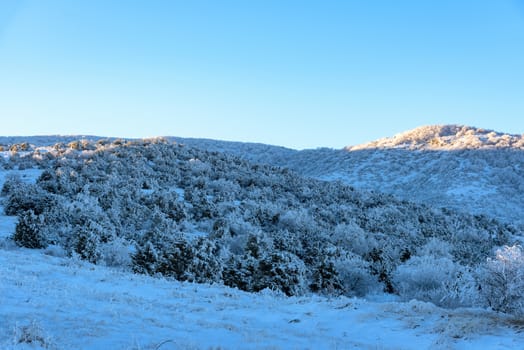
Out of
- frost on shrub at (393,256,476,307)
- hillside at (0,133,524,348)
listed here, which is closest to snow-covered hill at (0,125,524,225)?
hillside at (0,133,524,348)

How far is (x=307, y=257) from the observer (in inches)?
631

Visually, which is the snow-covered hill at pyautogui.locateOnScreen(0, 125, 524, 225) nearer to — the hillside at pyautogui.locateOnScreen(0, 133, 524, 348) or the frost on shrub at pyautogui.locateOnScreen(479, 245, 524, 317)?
the hillside at pyautogui.locateOnScreen(0, 133, 524, 348)

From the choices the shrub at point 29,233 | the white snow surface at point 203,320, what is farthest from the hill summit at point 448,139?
the white snow surface at point 203,320

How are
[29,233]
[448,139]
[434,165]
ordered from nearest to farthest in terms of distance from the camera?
[29,233], [434,165], [448,139]

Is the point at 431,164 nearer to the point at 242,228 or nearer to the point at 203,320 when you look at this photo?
the point at 242,228

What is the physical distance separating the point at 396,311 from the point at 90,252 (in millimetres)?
9555

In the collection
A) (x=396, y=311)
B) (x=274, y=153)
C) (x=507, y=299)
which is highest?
(x=274, y=153)

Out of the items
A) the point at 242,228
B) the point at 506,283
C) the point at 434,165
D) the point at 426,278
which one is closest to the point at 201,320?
the point at 506,283

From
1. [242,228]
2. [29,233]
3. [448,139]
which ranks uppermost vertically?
[448,139]

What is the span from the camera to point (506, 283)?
8.14 m

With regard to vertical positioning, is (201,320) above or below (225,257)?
above

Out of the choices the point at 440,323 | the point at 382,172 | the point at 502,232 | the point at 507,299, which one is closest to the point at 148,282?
the point at 440,323

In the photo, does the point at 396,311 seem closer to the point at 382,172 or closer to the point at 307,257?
the point at 307,257

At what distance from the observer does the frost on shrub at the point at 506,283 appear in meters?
7.94
